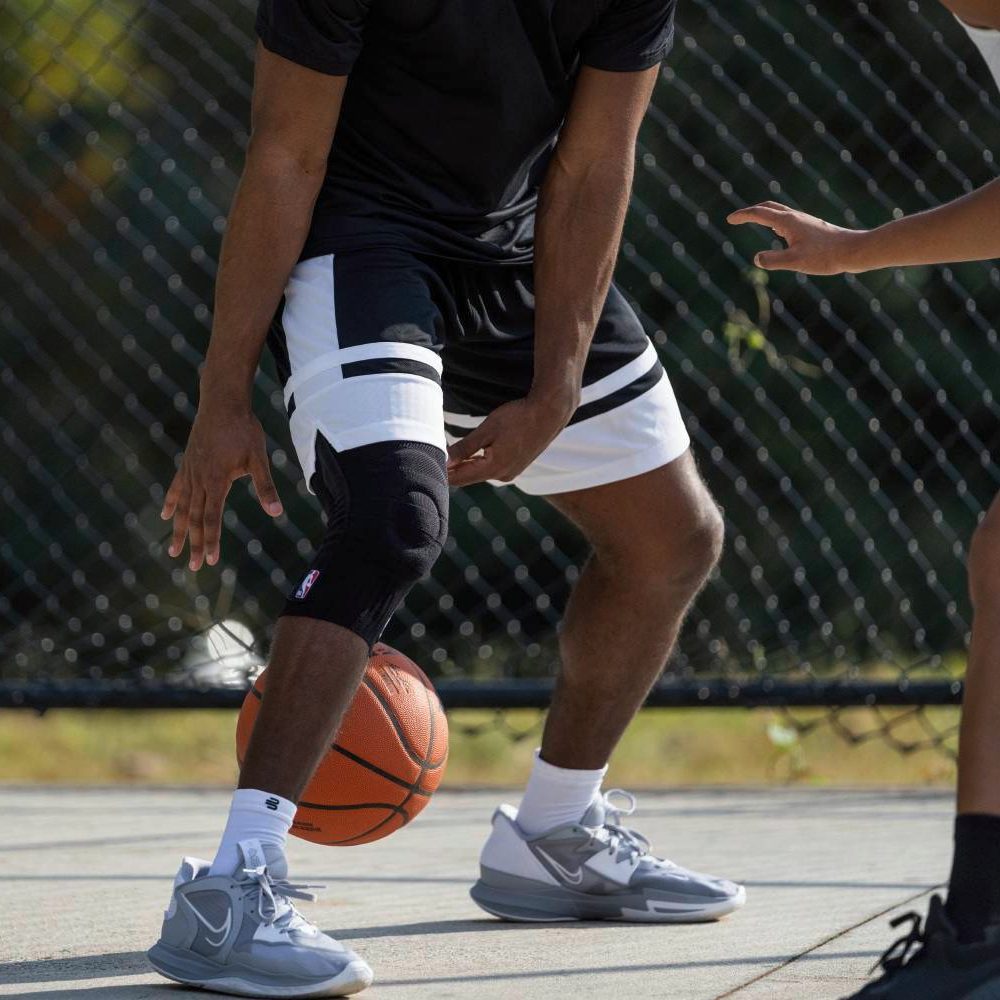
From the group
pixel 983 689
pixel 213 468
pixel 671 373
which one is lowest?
pixel 983 689

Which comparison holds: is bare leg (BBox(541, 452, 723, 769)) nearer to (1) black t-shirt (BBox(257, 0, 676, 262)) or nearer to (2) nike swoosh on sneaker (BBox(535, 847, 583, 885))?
(2) nike swoosh on sneaker (BBox(535, 847, 583, 885))

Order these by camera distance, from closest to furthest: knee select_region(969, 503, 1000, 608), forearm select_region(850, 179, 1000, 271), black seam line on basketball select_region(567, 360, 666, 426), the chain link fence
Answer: knee select_region(969, 503, 1000, 608) → forearm select_region(850, 179, 1000, 271) → black seam line on basketball select_region(567, 360, 666, 426) → the chain link fence

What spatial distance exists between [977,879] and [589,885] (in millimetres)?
948

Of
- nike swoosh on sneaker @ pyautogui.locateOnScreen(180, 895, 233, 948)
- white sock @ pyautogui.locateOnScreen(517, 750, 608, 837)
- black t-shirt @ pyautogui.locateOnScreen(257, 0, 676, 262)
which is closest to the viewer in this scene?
nike swoosh on sneaker @ pyautogui.locateOnScreen(180, 895, 233, 948)

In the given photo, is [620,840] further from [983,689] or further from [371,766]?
[983,689]

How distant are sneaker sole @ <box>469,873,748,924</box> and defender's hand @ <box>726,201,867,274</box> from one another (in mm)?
968

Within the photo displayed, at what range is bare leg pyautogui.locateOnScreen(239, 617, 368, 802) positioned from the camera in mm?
1947

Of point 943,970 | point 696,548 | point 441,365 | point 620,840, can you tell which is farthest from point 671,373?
point 943,970

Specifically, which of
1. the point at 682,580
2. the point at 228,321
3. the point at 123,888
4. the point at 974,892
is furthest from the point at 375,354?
the point at 123,888

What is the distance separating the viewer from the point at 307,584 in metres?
2.00

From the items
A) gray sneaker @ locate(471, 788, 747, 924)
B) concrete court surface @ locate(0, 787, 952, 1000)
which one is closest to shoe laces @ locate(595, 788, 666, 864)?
gray sneaker @ locate(471, 788, 747, 924)

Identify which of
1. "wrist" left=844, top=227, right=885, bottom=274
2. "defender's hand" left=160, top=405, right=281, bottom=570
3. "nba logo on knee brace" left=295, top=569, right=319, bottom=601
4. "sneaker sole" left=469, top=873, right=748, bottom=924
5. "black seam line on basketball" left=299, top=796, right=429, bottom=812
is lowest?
"sneaker sole" left=469, top=873, right=748, bottom=924

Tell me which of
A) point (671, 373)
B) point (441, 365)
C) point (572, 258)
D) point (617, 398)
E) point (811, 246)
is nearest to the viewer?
point (811, 246)

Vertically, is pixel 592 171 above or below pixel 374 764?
above
